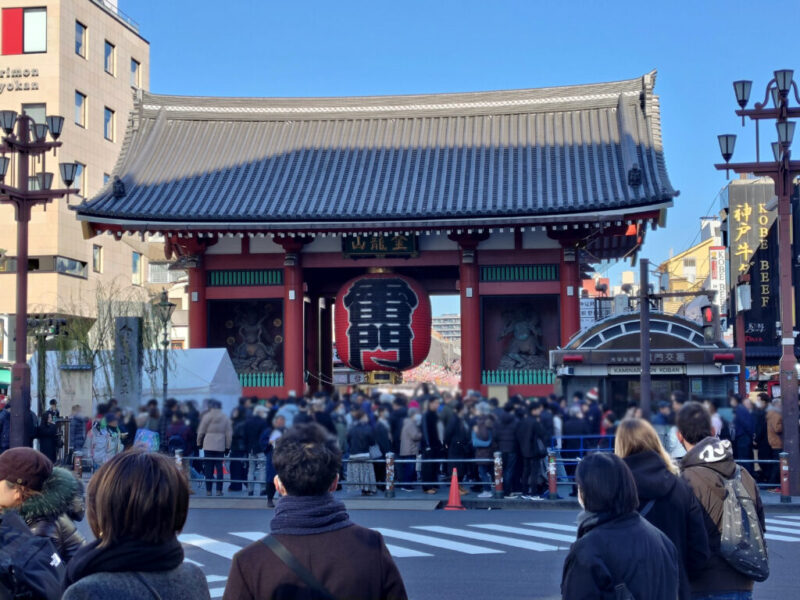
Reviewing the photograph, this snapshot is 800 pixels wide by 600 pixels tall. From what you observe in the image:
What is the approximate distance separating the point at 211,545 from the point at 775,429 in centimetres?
1109

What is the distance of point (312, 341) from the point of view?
99.6ft

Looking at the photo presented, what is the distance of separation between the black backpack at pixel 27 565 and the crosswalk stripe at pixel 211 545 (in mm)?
8284

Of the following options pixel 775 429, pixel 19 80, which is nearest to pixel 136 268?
pixel 19 80

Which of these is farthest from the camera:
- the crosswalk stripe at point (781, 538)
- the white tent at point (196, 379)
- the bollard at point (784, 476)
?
the white tent at point (196, 379)

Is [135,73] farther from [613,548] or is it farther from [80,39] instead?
[613,548]

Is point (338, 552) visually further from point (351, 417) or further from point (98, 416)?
point (98, 416)

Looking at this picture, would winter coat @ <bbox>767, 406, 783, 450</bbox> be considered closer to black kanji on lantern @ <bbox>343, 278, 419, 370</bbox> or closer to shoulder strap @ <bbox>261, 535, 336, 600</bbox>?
black kanji on lantern @ <bbox>343, 278, 419, 370</bbox>

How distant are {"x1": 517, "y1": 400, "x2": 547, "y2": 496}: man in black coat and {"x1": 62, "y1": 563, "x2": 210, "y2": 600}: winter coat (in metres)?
14.7

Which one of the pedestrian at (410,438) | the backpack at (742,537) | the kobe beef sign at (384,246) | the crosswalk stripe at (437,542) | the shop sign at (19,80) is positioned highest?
the shop sign at (19,80)

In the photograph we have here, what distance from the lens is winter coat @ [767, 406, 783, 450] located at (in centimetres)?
1845

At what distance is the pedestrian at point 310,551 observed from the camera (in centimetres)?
358

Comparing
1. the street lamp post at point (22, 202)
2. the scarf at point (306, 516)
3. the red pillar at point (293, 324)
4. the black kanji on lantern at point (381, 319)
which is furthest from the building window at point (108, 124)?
the scarf at point (306, 516)

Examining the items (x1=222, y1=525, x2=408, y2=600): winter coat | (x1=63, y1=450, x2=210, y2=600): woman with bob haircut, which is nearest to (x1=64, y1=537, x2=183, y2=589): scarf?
(x1=63, y1=450, x2=210, y2=600): woman with bob haircut

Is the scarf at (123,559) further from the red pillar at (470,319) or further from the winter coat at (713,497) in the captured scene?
the red pillar at (470,319)
